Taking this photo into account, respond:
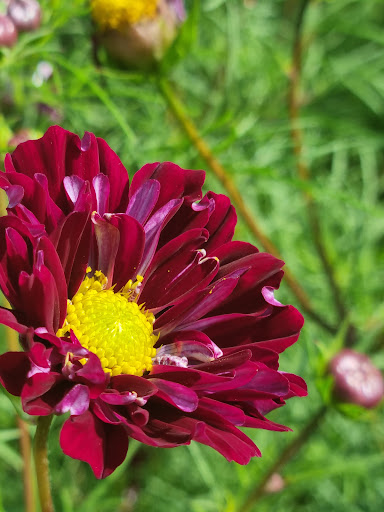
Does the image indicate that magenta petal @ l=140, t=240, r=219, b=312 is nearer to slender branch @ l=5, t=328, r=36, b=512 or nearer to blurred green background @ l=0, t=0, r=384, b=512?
slender branch @ l=5, t=328, r=36, b=512

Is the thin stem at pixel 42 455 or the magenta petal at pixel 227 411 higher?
the thin stem at pixel 42 455

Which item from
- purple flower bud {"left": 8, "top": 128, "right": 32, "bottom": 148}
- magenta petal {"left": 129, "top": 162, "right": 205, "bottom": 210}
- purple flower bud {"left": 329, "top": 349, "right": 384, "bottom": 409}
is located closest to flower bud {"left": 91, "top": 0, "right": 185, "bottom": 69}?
purple flower bud {"left": 8, "top": 128, "right": 32, "bottom": 148}

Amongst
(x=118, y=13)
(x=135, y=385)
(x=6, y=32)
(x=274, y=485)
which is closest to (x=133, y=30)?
(x=118, y=13)

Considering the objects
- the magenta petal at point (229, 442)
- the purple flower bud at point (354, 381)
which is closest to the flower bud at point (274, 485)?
the purple flower bud at point (354, 381)

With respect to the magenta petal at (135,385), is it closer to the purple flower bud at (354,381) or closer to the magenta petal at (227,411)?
the magenta petal at (227,411)

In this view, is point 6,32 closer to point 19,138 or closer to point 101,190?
point 19,138

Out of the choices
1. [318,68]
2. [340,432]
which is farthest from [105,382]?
[318,68]

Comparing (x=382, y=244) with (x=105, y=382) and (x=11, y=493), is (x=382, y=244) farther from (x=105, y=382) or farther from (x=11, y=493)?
(x=105, y=382)
